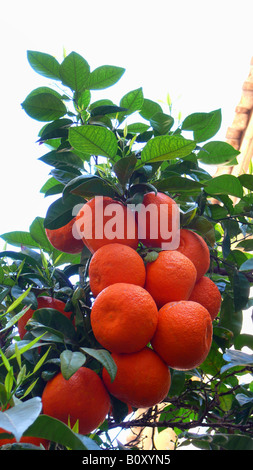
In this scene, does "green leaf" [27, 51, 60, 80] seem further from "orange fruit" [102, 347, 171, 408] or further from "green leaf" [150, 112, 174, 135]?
"orange fruit" [102, 347, 171, 408]

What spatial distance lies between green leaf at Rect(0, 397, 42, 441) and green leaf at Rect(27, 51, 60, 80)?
82 cm

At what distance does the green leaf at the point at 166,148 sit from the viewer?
0.85 meters

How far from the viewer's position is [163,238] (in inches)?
35.0

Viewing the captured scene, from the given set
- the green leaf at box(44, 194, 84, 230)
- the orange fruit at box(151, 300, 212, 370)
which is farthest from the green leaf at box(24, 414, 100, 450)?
the green leaf at box(44, 194, 84, 230)

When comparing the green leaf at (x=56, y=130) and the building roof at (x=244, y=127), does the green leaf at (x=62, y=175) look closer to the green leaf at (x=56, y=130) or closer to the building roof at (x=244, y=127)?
the green leaf at (x=56, y=130)

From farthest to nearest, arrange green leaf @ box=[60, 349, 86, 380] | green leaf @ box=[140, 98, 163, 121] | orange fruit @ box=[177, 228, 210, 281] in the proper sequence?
1. green leaf @ box=[140, 98, 163, 121]
2. orange fruit @ box=[177, 228, 210, 281]
3. green leaf @ box=[60, 349, 86, 380]

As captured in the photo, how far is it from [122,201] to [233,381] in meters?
0.65

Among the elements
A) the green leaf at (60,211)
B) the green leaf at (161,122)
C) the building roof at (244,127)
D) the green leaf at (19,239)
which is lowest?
the building roof at (244,127)

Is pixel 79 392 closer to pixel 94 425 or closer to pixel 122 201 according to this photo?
pixel 94 425

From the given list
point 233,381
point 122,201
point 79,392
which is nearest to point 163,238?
point 122,201

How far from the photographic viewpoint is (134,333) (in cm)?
73

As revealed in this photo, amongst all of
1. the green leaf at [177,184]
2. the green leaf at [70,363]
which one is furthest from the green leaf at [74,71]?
the green leaf at [70,363]

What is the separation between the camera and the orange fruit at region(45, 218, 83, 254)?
1002 mm

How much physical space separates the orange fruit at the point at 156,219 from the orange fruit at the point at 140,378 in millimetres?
225
